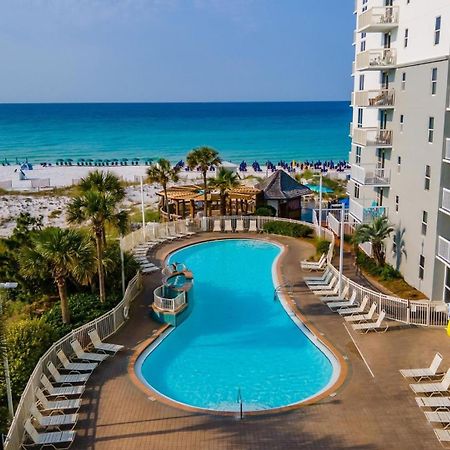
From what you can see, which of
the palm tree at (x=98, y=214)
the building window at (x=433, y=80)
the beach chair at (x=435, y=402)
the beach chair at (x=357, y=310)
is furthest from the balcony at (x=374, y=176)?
the beach chair at (x=435, y=402)

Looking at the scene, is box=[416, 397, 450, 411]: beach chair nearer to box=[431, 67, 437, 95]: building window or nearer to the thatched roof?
box=[431, 67, 437, 95]: building window

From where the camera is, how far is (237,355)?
18516mm

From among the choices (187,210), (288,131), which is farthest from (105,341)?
(288,131)

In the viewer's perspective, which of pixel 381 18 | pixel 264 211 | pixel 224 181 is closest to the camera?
pixel 381 18

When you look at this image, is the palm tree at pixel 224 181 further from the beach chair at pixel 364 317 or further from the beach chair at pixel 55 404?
the beach chair at pixel 55 404

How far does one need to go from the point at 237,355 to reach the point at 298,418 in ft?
15.7

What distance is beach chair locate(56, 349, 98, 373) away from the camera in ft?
53.3

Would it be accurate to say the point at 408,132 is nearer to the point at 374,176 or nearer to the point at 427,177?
the point at 427,177

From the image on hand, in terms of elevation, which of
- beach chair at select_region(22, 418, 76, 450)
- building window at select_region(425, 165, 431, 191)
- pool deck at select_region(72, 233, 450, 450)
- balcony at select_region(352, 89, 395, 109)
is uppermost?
balcony at select_region(352, 89, 395, 109)

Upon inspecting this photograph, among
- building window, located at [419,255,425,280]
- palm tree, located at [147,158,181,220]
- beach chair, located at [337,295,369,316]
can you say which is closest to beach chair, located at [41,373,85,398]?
beach chair, located at [337,295,369,316]

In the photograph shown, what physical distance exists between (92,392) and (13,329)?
303 centimetres

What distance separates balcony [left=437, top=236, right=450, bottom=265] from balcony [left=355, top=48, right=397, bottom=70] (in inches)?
366

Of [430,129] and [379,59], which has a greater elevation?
[379,59]

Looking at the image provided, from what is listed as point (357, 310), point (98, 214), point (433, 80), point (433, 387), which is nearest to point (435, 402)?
point (433, 387)
